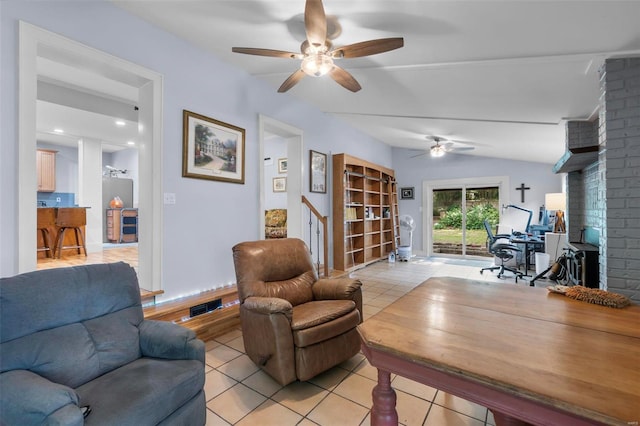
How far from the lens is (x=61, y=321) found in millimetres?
1430

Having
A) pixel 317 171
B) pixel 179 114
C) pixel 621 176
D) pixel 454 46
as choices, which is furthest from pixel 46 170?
pixel 621 176

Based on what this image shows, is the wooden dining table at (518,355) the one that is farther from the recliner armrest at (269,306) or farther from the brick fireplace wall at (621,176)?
the brick fireplace wall at (621,176)

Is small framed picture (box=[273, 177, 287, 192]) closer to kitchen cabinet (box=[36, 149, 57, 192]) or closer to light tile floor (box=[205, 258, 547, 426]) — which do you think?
light tile floor (box=[205, 258, 547, 426])

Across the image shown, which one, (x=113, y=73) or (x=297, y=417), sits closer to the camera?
(x=297, y=417)

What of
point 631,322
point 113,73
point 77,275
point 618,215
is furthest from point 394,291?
point 113,73

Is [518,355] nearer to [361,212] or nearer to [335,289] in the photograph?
[335,289]

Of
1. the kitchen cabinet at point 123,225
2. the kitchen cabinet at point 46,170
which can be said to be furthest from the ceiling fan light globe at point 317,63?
the kitchen cabinet at point 46,170

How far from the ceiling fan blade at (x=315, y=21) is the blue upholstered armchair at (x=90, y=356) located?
2019 millimetres

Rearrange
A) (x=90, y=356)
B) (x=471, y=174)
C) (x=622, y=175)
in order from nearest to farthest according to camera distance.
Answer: (x=90, y=356)
(x=622, y=175)
(x=471, y=174)

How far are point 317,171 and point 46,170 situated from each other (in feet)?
21.9

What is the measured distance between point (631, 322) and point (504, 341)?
2.17ft

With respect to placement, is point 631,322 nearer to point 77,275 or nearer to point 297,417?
point 297,417

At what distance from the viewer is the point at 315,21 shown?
1.82 metres

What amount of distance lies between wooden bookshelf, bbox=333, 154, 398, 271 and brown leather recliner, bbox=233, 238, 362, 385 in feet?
7.47
